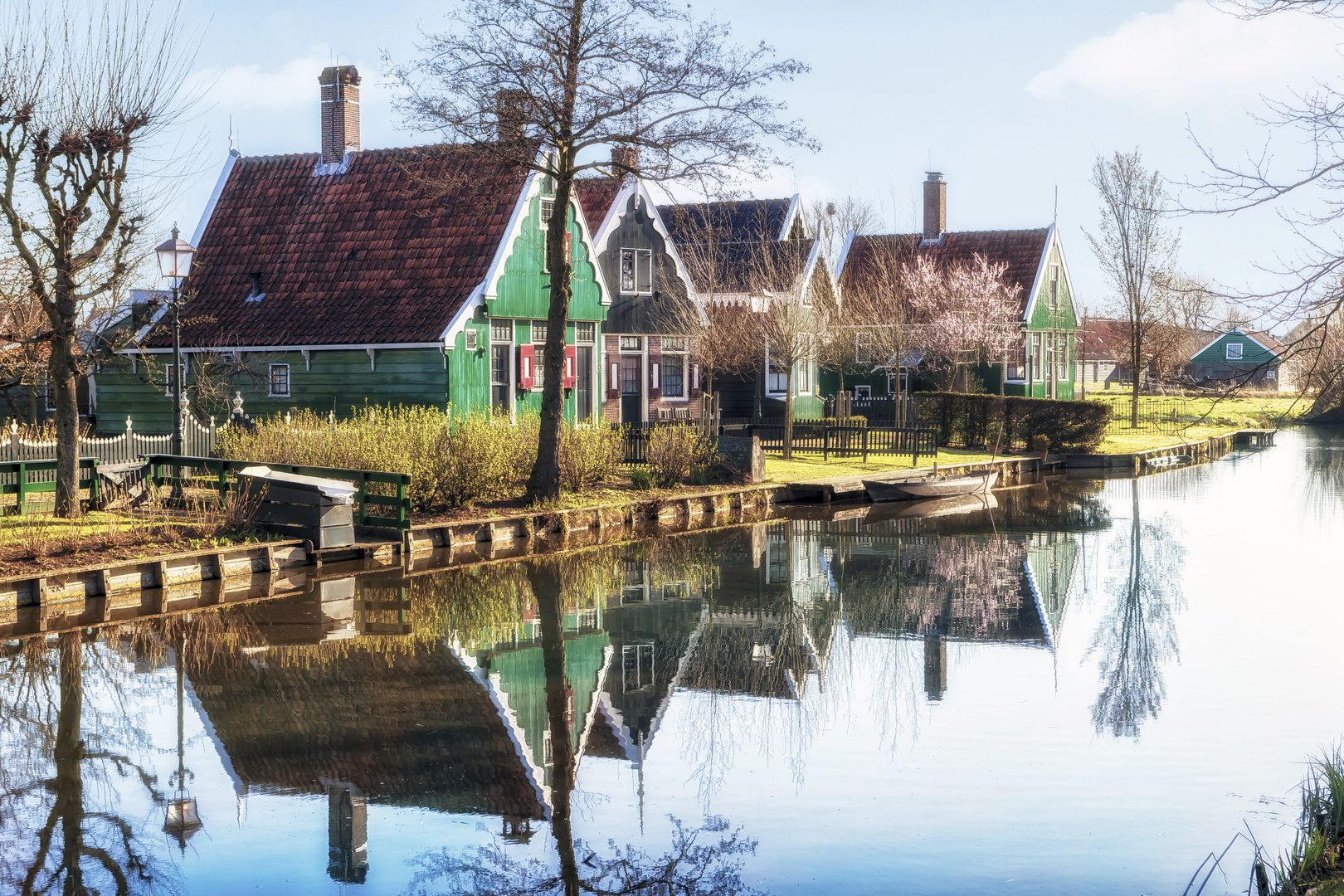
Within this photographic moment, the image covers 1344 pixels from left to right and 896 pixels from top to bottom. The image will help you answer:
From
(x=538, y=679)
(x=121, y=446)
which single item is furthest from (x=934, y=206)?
(x=538, y=679)

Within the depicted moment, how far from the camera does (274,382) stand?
27047 mm

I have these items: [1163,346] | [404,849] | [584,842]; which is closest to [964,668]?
[584,842]

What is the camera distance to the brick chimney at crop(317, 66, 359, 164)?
96.5ft

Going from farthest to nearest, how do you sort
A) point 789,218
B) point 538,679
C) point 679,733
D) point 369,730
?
point 789,218 → point 538,679 → point 679,733 → point 369,730

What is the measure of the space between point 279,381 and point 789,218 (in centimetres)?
1908

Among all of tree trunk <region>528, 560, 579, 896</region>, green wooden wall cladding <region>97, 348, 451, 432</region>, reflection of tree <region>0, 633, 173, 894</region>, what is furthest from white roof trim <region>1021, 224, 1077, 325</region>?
reflection of tree <region>0, 633, 173, 894</region>

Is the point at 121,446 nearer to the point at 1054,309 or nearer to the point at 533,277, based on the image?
the point at 533,277

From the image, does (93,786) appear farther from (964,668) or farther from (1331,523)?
(1331,523)

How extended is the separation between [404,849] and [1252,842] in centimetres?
468

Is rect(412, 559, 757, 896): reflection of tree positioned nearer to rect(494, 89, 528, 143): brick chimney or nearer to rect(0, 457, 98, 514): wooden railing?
rect(0, 457, 98, 514): wooden railing

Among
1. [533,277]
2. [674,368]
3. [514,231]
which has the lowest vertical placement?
[674,368]

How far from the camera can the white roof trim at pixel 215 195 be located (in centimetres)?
2988

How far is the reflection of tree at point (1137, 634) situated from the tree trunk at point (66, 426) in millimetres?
12971

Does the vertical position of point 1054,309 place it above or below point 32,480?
above
